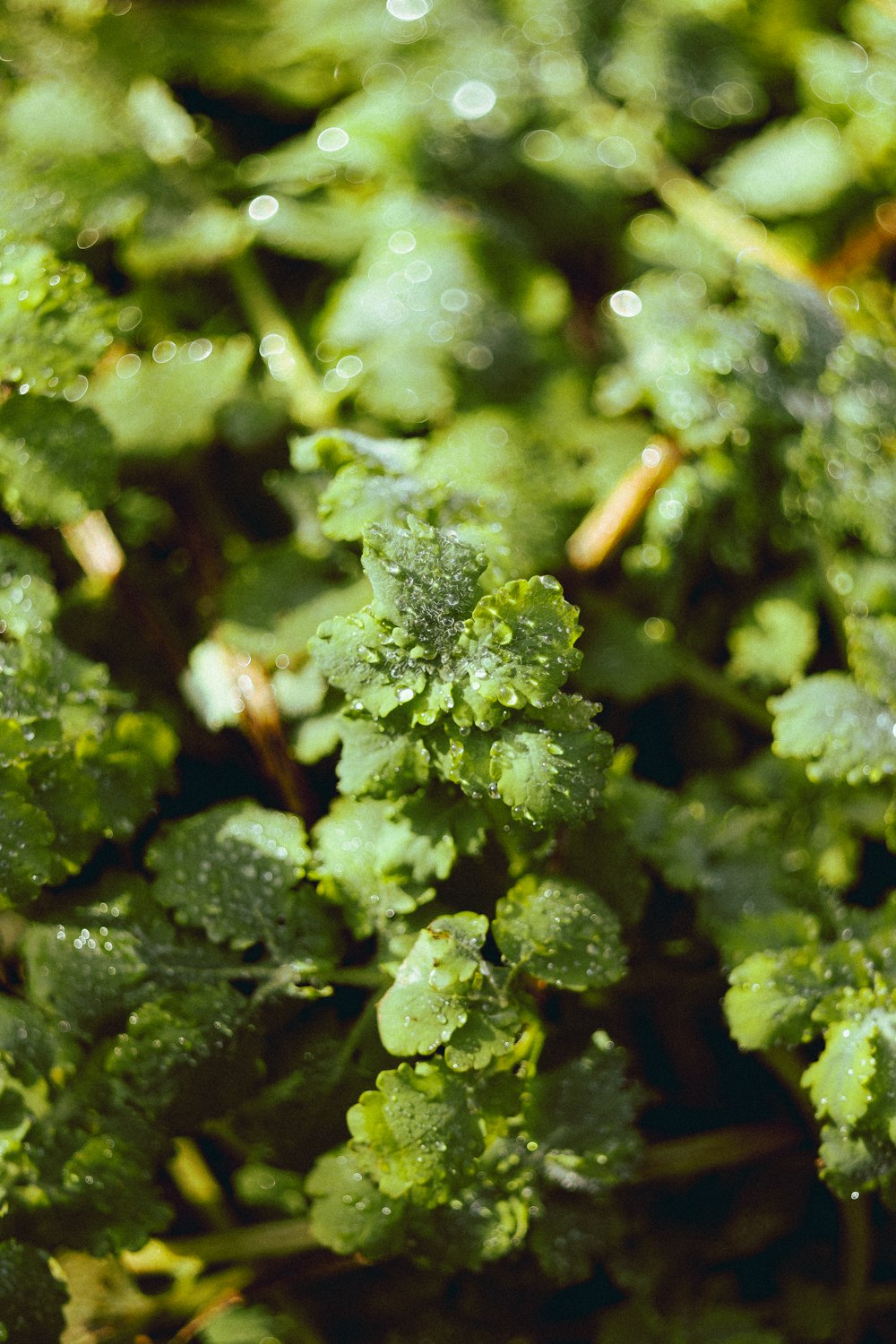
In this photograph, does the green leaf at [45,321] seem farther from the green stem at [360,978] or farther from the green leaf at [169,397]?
the green stem at [360,978]

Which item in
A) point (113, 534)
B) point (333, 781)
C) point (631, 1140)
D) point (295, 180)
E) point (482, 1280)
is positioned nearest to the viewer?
point (631, 1140)

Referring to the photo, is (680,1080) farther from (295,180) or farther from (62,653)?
(295,180)

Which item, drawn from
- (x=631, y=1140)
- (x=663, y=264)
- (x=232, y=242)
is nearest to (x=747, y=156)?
(x=663, y=264)

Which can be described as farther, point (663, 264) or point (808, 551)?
point (663, 264)

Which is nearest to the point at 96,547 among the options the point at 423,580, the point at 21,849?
the point at 21,849

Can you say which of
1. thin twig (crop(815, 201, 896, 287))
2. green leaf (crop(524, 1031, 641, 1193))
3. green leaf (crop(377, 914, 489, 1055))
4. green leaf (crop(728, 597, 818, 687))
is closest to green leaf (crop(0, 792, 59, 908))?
green leaf (crop(377, 914, 489, 1055))

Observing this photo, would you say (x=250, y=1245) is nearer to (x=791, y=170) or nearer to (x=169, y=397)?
(x=169, y=397)

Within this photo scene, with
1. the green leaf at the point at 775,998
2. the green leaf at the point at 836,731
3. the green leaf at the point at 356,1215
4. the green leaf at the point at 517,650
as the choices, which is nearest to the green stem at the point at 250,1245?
the green leaf at the point at 356,1215
